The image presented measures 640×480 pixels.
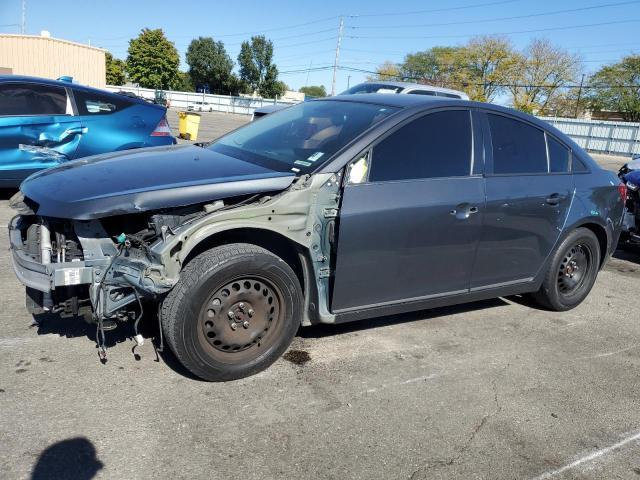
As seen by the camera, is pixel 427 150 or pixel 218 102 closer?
Result: pixel 427 150

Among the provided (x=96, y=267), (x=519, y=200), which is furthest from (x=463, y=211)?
(x=96, y=267)

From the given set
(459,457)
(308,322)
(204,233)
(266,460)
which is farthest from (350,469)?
(204,233)

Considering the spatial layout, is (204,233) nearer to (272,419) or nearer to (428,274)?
(272,419)

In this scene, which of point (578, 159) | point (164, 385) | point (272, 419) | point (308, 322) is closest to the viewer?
point (272, 419)

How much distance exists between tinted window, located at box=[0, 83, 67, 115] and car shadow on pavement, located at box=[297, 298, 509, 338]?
4.81 meters

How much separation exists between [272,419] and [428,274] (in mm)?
1514

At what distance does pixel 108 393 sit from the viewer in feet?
9.95

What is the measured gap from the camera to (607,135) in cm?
3403

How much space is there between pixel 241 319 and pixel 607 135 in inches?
1440

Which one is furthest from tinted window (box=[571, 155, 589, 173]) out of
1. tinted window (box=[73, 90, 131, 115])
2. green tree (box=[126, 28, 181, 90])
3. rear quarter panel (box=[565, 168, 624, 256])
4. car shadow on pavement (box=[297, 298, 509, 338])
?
green tree (box=[126, 28, 181, 90])

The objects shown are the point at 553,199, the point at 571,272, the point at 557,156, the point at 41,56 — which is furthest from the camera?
the point at 41,56

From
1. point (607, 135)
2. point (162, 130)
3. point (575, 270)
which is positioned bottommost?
point (575, 270)

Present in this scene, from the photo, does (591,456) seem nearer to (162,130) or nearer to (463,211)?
(463,211)

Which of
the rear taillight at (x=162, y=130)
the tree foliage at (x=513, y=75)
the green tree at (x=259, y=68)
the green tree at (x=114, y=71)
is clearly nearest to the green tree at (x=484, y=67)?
the tree foliage at (x=513, y=75)
